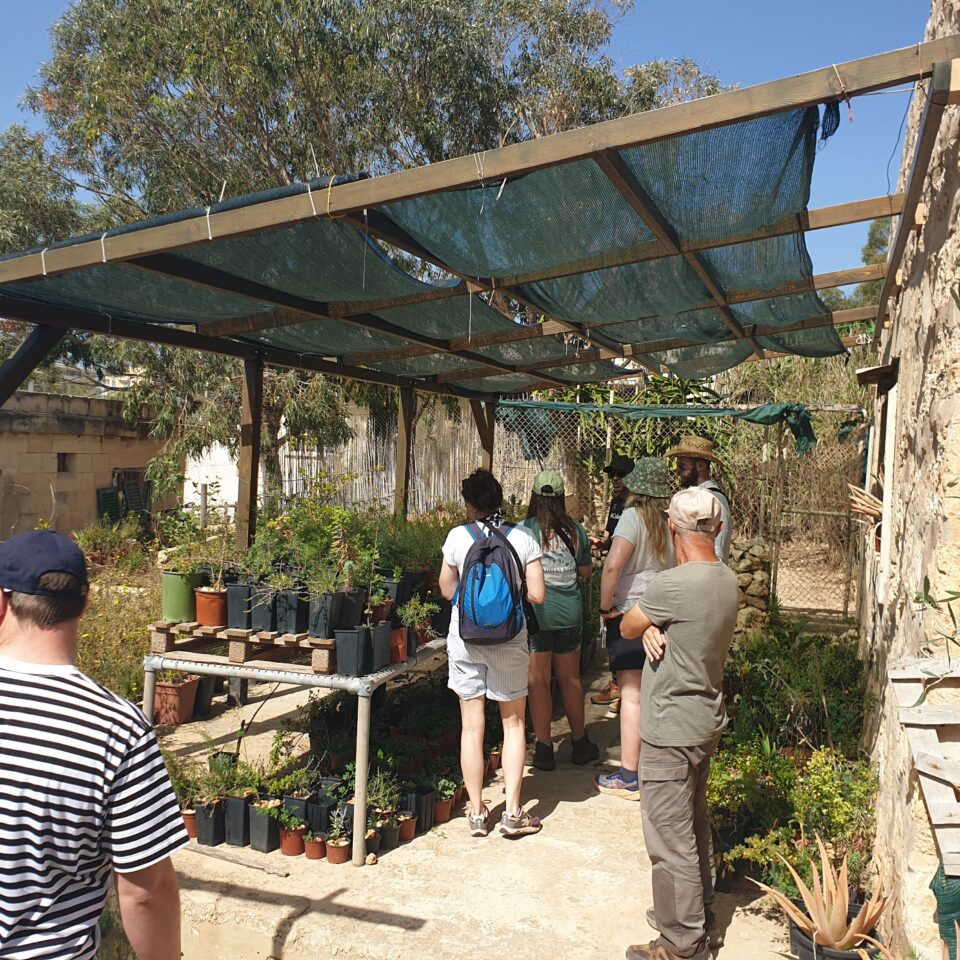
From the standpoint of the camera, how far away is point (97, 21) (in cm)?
1504

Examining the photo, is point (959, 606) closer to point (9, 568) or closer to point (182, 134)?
point (9, 568)

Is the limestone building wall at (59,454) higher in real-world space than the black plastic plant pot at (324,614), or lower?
higher

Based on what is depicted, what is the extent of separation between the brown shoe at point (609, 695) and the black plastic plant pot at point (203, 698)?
2811 millimetres

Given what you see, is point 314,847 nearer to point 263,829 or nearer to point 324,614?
point 263,829

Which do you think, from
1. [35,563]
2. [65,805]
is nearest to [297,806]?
[65,805]

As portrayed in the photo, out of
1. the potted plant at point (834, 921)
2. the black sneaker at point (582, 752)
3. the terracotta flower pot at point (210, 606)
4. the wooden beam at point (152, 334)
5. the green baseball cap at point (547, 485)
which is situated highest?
the wooden beam at point (152, 334)

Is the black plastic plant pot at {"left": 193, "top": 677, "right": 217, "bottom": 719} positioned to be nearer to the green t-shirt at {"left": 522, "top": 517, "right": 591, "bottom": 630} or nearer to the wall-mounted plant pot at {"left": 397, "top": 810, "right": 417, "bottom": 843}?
the wall-mounted plant pot at {"left": 397, "top": 810, "right": 417, "bottom": 843}

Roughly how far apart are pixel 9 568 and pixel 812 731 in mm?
4156

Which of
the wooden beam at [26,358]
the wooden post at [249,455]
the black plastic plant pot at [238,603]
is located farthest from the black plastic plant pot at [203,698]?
the wooden beam at [26,358]

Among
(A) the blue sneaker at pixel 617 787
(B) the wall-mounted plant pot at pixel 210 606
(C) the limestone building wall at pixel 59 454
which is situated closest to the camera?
(B) the wall-mounted plant pot at pixel 210 606

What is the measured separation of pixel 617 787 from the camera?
4.60 metres

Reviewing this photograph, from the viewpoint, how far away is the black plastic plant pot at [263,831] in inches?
153

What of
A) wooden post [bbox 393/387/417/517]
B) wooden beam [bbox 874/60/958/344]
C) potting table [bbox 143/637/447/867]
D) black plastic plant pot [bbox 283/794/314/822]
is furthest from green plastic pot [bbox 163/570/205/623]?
wooden beam [bbox 874/60/958/344]

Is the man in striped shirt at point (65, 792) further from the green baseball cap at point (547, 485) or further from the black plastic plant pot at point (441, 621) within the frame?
the black plastic plant pot at point (441, 621)
